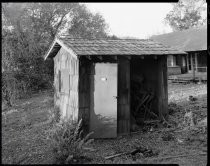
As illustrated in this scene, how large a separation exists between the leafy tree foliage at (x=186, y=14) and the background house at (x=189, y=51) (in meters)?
11.3

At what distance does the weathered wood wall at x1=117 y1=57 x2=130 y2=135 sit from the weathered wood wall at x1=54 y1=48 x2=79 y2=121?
169 centimetres

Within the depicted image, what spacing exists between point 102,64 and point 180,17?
123 feet

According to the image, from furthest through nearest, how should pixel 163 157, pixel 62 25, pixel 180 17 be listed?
pixel 180 17 → pixel 62 25 → pixel 163 157

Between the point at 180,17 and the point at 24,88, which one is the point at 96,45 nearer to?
the point at 24,88

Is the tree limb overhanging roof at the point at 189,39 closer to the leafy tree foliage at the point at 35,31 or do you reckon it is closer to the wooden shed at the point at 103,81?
the leafy tree foliage at the point at 35,31

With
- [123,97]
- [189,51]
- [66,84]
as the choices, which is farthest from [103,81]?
[189,51]

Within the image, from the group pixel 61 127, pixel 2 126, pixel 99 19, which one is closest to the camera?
pixel 61 127

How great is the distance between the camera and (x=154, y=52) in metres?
11.2

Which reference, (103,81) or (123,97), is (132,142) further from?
(103,81)

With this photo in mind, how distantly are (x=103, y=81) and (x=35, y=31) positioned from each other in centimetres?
1941

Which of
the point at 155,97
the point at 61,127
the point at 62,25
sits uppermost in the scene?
the point at 62,25

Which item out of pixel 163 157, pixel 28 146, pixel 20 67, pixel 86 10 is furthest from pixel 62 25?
pixel 163 157

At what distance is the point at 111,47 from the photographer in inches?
430

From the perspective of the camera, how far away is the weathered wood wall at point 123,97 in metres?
10.9
